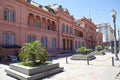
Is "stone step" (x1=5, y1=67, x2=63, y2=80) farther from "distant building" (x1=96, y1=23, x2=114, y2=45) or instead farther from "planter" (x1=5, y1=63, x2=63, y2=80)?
"distant building" (x1=96, y1=23, x2=114, y2=45)

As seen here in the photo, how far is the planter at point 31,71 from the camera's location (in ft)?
30.9

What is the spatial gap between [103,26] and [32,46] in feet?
391

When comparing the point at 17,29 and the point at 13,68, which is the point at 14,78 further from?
the point at 17,29

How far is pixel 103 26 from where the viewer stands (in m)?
124

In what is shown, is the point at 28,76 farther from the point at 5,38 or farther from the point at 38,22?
the point at 38,22

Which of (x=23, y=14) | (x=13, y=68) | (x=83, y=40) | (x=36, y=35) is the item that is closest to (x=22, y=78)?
(x=13, y=68)

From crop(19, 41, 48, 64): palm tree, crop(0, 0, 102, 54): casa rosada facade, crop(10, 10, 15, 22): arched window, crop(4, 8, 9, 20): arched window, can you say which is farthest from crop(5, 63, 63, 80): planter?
crop(10, 10, 15, 22): arched window

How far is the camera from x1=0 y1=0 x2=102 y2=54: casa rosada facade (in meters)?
22.4

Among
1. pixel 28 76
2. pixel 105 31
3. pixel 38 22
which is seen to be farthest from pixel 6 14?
pixel 105 31

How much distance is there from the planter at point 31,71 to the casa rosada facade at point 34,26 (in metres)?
11.1

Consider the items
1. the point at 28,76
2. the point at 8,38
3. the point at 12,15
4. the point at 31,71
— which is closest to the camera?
the point at 28,76

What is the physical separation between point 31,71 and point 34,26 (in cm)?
2119

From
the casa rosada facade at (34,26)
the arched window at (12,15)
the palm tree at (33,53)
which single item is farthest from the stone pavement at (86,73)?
the arched window at (12,15)

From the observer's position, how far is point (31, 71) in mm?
9609
